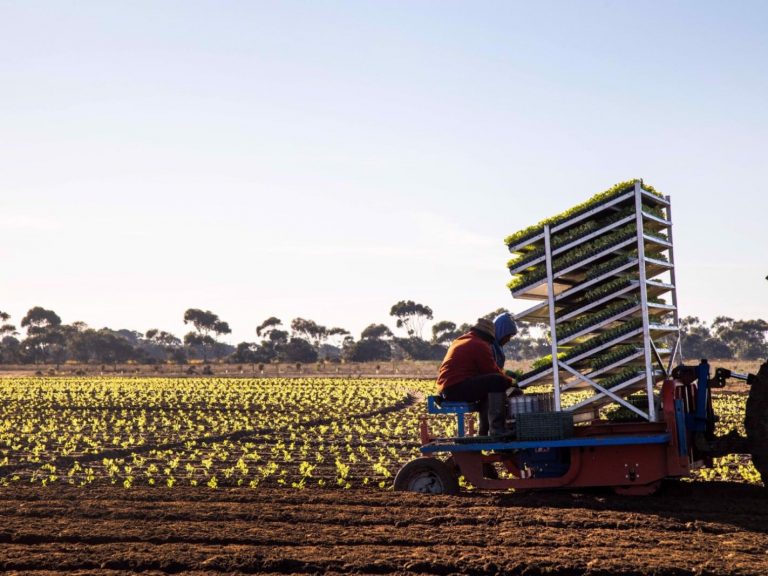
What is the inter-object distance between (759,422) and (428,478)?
3687 millimetres

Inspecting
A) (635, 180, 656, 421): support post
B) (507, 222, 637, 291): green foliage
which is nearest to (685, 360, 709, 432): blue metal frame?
(635, 180, 656, 421): support post

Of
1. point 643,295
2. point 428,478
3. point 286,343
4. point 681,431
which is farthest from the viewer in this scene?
point 286,343

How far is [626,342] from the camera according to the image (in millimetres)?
10547

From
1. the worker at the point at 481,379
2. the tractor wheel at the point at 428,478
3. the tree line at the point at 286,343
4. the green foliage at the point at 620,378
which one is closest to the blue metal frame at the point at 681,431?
the green foliage at the point at 620,378

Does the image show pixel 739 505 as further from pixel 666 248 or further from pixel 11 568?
pixel 11 568

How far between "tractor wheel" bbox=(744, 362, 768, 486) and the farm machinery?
0.03 feet

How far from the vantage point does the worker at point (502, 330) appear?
34.7 ft

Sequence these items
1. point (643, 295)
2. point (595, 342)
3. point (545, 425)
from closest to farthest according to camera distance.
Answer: point (643, 295), point (545, 425), point (595, 342)

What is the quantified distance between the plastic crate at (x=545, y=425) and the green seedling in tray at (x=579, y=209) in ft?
6.51

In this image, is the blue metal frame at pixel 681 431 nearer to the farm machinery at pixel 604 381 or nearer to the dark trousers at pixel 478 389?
the farm machinery at pixel 604 381

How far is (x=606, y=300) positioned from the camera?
10.3 meters

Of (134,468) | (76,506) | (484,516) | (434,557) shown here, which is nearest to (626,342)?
(484,516)

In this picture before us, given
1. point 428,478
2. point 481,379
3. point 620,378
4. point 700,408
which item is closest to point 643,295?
point 620,378

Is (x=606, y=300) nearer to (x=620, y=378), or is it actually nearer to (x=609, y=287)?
(x=609, y=287)
